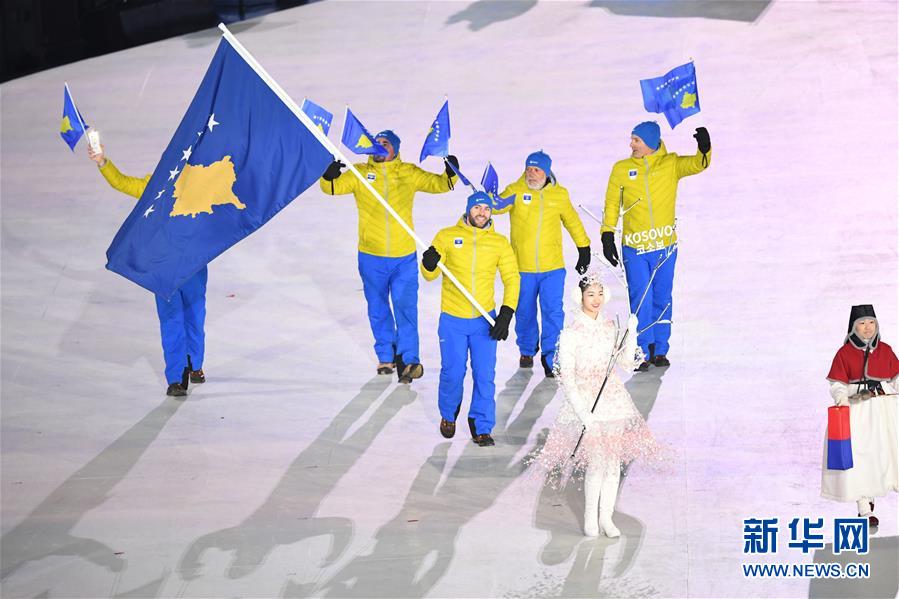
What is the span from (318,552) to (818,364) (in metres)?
4.30

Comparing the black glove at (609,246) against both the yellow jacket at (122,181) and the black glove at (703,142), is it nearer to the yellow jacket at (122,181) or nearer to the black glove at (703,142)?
the black glove at (703,142)

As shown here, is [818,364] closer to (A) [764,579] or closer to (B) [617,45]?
(A) [764,579]

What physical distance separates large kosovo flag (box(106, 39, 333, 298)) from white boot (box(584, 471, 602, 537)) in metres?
2.55

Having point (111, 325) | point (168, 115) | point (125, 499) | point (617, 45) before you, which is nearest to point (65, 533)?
point (125, 499)

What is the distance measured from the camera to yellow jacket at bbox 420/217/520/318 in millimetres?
10039

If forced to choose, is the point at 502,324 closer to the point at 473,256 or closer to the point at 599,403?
the point at 473,256

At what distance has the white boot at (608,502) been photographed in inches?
339

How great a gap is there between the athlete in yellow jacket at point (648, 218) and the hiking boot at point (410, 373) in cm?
163

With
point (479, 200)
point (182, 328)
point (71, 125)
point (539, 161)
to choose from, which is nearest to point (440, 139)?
point (539, 161)

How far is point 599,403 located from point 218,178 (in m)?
2.79

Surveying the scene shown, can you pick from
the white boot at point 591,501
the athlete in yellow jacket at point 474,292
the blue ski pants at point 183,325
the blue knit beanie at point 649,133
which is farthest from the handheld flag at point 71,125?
the white boot at point 591,501

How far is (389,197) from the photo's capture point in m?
11.2

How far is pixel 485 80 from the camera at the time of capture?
17.8 m

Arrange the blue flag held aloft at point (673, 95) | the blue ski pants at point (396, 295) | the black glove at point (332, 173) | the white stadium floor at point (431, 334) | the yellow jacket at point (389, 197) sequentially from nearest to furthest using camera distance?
the white stadium floor at point (431, 334), the black glove at point (332, 173), the yellow jacket at point (389, 197), the blue ski pants at point (396, 295), the blue flag held aloft at point (673, 95)
